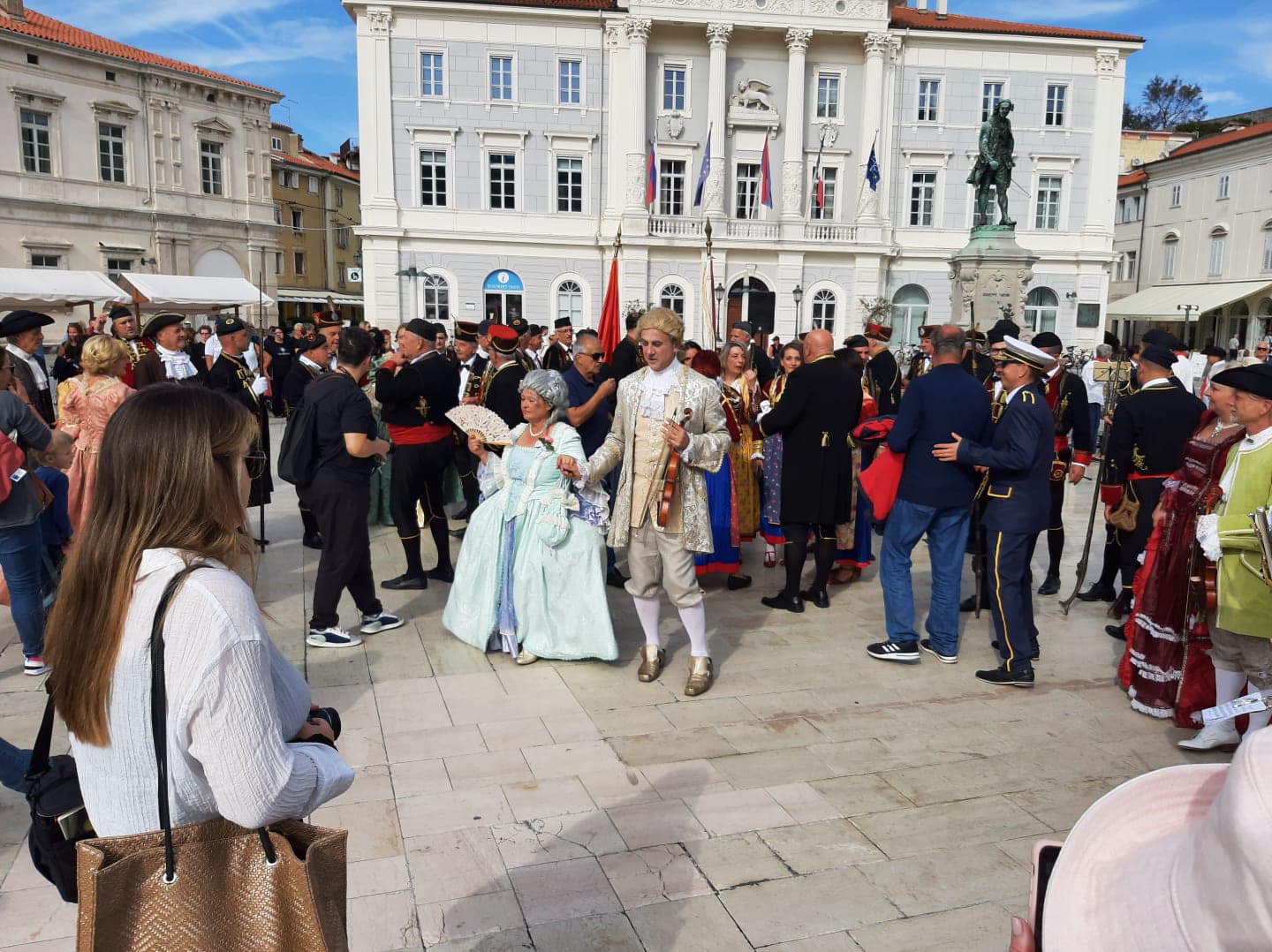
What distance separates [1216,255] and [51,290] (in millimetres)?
42847

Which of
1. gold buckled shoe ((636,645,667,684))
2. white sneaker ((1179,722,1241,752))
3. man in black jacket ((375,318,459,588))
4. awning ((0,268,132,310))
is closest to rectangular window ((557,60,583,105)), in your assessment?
awning ((0,268,132,310))

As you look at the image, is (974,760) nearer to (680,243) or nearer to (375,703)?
(375,703)

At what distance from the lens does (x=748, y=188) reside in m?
34.8

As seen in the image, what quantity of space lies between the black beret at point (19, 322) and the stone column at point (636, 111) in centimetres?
2779

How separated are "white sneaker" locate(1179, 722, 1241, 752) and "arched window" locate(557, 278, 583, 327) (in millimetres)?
31199

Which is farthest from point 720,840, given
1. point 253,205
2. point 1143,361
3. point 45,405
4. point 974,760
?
point 253,205

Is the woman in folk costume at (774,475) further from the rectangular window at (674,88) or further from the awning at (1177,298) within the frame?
the awning at (1177,298)

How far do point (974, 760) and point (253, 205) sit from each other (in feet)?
133

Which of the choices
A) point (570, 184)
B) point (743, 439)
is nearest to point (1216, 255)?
point (570, 184)

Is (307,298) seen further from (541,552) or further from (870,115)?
(541,552)

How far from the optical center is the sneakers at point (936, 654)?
566 cm

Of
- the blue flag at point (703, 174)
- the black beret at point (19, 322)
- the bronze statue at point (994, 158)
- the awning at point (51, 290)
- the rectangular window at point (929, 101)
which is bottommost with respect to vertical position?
the black beret at point (19, 322)

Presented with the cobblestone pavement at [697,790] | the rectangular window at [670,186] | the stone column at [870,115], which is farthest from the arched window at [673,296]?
the cobblestone pavement at [697,790]

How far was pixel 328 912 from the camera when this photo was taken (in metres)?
1.62
